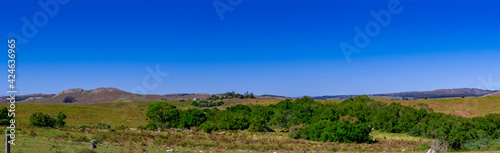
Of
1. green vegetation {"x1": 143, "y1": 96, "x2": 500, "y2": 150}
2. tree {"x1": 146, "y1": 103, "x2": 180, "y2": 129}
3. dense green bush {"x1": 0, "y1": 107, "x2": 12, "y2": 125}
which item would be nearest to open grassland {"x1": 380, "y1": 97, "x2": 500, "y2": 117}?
green vegetation {"x1": 143, "y1": 96, "x2": 500, "y2": 150}

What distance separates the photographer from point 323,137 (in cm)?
3766

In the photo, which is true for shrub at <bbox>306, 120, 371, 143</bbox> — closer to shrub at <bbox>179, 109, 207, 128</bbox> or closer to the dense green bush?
shrub at <bbox>179, 109, 207, 128</bbox>

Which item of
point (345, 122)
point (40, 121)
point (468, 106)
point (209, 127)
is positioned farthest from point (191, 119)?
point (468, 106)

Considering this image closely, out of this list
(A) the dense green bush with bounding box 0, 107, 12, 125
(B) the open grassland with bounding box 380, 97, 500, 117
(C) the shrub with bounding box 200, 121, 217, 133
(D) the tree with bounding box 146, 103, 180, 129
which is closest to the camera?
(A) the dense green bush with bounding box 0, 107, 12, 125

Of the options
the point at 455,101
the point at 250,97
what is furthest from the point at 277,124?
the point at 250,97

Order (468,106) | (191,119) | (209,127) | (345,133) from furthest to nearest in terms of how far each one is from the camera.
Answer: (468,106) → (191,119) → (209,127) → (345,133)

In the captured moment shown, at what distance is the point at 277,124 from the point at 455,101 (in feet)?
196

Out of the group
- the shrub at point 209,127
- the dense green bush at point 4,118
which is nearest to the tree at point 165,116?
the shrub at point 209,127

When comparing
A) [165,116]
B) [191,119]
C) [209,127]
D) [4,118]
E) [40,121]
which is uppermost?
[4,118]

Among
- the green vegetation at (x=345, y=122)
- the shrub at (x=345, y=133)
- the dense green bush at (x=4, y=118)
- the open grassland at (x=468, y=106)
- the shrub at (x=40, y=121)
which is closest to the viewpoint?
the green vegetation at (x=345, y=122)

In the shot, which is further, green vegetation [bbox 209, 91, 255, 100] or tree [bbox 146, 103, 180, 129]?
green vegetation [bbox 209, 91, 255, 100]

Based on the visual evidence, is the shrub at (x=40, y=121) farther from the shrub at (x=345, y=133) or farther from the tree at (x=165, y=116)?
the shrub at (x=345, y=133)

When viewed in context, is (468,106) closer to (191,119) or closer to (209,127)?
(191,119)

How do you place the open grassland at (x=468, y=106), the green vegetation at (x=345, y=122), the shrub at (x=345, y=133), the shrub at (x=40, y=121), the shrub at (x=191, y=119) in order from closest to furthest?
the green vegetation at (x=345, y=122) < the shrub at (x=345, y=133) < the shrub at (x=40, y=121) < the shrub at (x=191, y=119) < the open grassland at (x=468, y=106)
